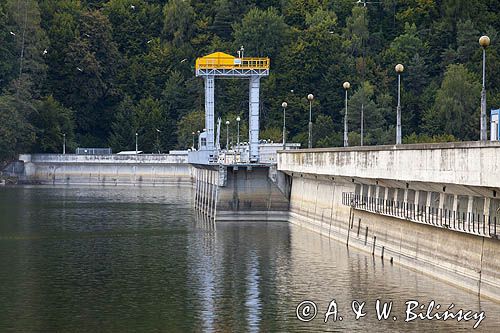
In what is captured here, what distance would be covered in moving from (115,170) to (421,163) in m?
119

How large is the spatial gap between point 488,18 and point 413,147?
127208 millimetres

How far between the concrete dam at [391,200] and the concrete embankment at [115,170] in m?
56.2

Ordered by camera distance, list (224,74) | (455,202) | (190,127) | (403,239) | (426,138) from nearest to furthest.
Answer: (455,202) < (403,239) < (224,74) < (426,138) < (190,127)

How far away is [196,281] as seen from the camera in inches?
2307

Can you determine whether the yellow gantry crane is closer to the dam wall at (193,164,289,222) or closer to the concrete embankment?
the dam wall at (193,164,289,222)

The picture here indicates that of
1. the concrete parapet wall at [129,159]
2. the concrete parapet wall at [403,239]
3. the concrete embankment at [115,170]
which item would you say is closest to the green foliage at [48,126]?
the concrete embankment at [115,170]

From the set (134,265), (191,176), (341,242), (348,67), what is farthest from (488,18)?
(134,265)

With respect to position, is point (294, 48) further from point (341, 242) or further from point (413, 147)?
point (413, 147)

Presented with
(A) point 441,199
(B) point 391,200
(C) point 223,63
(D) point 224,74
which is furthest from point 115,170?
(A) point 441,199

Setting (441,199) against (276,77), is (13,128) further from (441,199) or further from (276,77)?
(441,199)

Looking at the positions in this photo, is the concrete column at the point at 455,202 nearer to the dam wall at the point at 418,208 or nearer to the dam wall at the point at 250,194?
the dam wall at the point at 418,208

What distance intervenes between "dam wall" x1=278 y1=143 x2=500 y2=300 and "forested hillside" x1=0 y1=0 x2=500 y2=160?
85.5m

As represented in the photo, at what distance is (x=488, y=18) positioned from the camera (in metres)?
178

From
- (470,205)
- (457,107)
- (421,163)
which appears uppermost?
(457,107)
